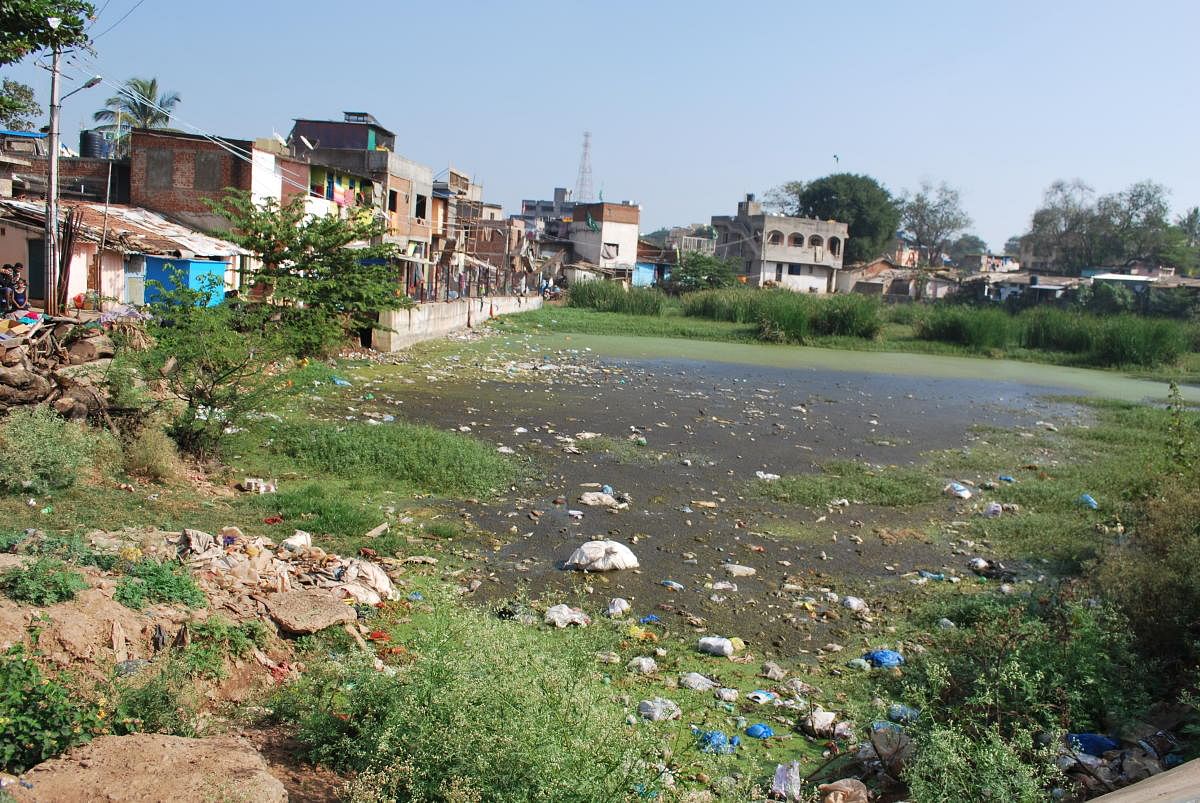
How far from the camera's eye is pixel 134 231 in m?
17.2

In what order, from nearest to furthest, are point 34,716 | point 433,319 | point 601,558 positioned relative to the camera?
point 34,716, point 601,558, point 433,319

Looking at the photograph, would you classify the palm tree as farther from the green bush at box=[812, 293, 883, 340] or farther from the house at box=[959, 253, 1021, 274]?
the house at box=[959, 253, 1021, 274]

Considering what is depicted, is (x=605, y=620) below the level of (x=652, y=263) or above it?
below

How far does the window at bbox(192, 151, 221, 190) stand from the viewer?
20.9 m

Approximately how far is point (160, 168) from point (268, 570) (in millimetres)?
18263

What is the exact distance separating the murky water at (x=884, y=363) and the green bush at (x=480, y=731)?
781 inches

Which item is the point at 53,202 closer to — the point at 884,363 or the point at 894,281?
the point at 884,363

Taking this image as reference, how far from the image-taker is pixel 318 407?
1210cm

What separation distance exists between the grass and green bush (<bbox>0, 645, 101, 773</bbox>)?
24.1 feet

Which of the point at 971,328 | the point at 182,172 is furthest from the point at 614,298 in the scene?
the point at 182,172

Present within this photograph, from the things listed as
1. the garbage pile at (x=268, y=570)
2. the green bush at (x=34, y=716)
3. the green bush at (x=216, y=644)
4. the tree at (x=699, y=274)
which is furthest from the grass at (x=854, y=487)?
the tree at (x=699, y=274)

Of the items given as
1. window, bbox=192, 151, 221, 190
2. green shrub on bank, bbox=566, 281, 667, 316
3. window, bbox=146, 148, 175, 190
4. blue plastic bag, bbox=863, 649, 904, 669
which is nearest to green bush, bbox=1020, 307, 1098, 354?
green shrub on bank, bbox=566, 281, 667, 316

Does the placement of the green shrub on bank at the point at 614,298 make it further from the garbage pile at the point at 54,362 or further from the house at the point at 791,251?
the garbage pile at the point at 54,362

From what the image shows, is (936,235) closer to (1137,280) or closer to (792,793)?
(1137,280)
